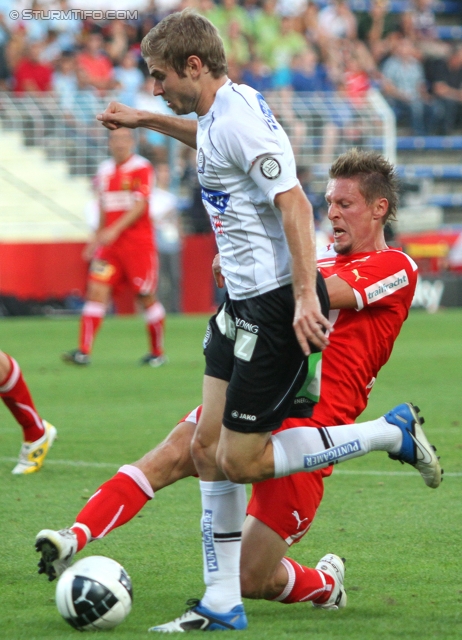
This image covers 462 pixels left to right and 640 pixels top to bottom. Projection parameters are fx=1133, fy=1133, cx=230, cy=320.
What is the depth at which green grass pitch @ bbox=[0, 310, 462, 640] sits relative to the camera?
397 cm

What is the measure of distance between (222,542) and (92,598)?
48 centimetres

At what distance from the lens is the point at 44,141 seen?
19719 millimetres

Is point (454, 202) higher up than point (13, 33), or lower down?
lower down

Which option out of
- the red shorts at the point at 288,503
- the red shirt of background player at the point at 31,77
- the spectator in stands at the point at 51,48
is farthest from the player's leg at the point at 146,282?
the spectator in stands at the point at 51,48

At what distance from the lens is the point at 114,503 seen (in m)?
4.20

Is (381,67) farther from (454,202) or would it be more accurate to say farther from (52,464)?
(52,464)


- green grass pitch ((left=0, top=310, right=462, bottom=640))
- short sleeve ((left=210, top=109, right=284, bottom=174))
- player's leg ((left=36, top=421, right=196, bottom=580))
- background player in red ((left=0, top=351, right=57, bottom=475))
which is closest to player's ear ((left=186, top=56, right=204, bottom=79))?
short sleeve ((left=210, top=109, right=284, bottom=174))

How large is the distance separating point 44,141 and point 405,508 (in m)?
15.1

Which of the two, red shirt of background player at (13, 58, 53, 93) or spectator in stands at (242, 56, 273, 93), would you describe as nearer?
red shirt of background player at (13, 58, 53, 93)

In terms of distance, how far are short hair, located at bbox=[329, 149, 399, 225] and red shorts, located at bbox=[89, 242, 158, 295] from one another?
296 inches

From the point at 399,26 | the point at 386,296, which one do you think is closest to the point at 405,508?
the point at 386,296

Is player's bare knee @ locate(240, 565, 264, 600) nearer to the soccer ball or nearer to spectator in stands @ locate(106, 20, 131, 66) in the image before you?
the soccer ball

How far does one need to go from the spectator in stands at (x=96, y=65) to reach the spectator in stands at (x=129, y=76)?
165 millimetres

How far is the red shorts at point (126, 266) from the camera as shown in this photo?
11836mm
